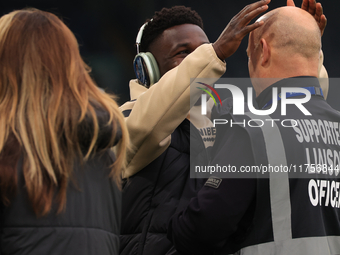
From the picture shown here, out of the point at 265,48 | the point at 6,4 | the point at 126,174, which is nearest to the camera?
the point at 265,48

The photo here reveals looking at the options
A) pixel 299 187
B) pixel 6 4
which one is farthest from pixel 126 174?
pixel 6 4

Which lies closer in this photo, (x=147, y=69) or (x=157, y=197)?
(x=157, y=197)

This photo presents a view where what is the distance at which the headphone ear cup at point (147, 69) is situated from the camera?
55.2 inches

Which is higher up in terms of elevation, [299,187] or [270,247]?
[299,187]

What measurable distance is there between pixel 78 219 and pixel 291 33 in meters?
0.75

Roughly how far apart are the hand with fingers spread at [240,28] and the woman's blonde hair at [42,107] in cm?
37

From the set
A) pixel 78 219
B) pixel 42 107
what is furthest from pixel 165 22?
pixel 78 219

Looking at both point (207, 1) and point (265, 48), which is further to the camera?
point (207, 1)

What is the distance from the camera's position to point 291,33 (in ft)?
3.66

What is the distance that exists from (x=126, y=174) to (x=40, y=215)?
48 centimetres

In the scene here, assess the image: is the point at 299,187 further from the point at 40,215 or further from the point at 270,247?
the point at 40,215

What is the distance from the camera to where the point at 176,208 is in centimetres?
115

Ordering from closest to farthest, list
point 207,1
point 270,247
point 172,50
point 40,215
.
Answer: point 40,215
point 270,247
point 172,50
point 207,1

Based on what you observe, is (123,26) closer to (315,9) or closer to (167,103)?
(315,9)
